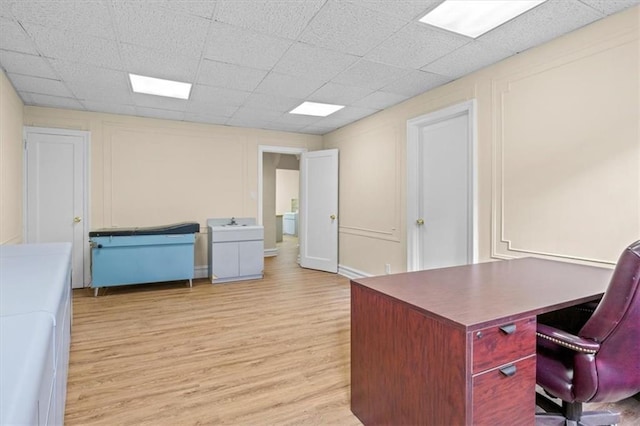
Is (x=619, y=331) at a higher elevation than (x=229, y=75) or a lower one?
lower

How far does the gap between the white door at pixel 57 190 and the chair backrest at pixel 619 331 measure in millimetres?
5403

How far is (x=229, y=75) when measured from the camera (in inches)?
128

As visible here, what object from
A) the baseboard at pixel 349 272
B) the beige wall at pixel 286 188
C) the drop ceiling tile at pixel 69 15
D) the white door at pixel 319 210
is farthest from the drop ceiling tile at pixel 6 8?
the beige wall at pixel 286 188

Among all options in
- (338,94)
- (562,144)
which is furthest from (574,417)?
(338,94)

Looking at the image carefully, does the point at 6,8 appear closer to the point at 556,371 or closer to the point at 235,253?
the point at 235,253

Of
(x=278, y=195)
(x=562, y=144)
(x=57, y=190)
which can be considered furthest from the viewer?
(x=278, y=195)

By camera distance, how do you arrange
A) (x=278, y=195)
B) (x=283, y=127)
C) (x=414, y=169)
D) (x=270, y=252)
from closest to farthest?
(x=414, y=169) → (x=283, y=127) → (x=270, y=252) → (x=278, y=195)

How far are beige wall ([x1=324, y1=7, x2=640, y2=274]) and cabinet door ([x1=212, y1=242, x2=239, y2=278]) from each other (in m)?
3.34

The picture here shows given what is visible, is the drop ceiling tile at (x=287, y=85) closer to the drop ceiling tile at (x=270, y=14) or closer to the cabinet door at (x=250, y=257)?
the drop ceiling tile at (x=270, y=14)

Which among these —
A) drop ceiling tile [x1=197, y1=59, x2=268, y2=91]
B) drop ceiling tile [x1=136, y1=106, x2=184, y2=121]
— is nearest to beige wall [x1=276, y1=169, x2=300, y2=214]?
drop ceiling tile [x1=136, y1=106, x2=184, y2=121]

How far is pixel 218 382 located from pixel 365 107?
3.61 meters

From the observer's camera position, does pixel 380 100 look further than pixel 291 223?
No

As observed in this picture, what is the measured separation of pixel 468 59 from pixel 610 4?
0.98m

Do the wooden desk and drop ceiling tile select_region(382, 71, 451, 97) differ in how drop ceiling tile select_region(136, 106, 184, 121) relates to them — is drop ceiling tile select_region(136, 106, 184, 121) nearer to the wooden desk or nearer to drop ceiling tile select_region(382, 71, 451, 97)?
drop ceiling tile select_region(382, 71, 451, 97)
